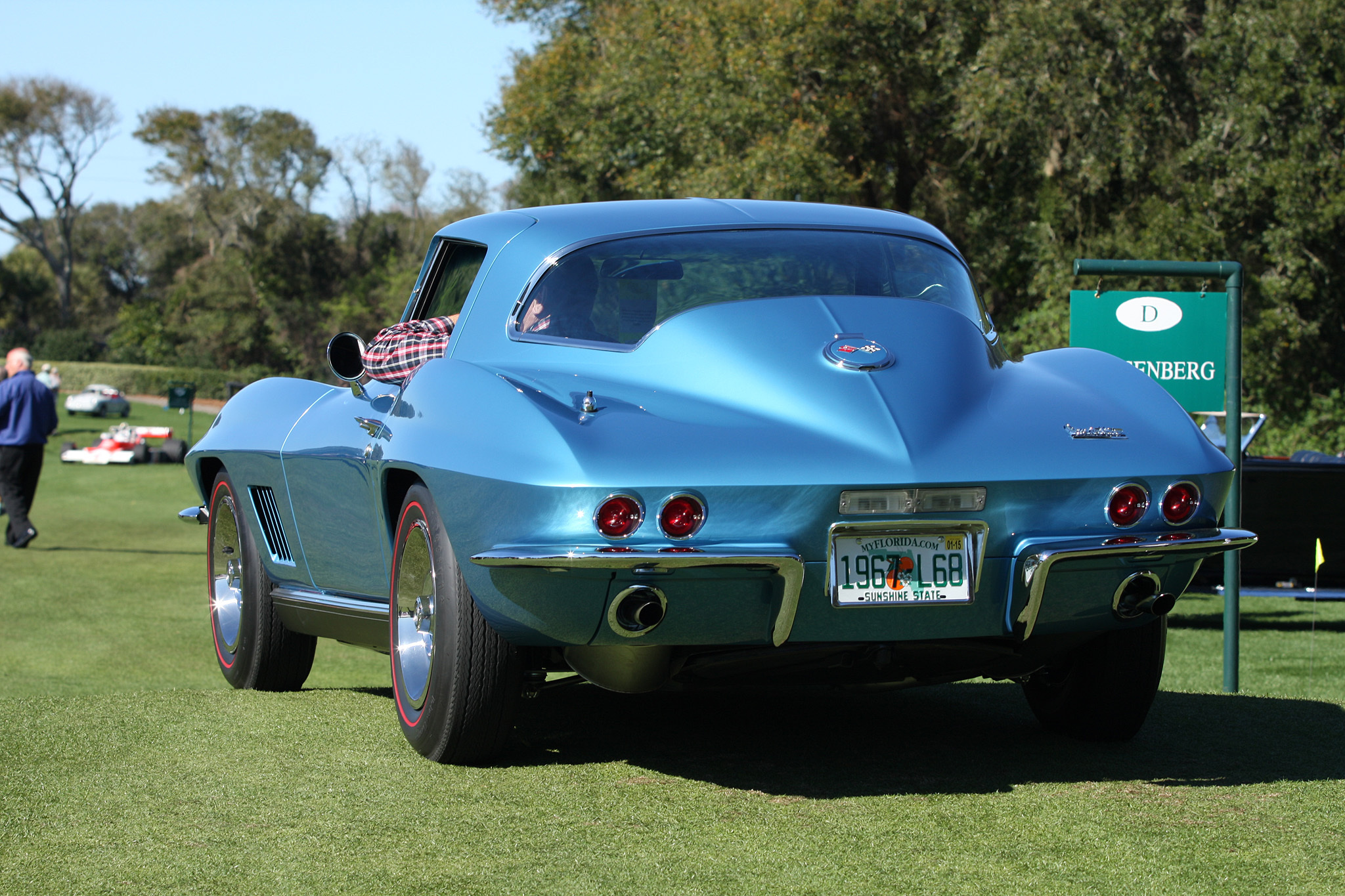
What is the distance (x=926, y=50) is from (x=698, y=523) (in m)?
21.2

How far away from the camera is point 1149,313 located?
688 centimetres

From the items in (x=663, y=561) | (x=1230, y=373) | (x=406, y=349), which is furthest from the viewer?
(x=1230, y=373)

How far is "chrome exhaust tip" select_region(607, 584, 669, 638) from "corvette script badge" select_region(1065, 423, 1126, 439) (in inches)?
48.0

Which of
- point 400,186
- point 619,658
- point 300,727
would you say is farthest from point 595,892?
point 400,186

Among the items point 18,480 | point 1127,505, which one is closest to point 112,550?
point 18,480

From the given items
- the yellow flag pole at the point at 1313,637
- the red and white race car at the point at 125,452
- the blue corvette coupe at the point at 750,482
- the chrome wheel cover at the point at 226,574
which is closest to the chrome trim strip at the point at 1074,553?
the blue corvette coupe at the point at 750,482

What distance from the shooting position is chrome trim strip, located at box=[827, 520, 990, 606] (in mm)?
3518

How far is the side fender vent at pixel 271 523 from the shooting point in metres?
5.62

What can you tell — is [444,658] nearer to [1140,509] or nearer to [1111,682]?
[1140,509]

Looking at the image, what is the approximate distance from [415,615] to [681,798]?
3.47 ft

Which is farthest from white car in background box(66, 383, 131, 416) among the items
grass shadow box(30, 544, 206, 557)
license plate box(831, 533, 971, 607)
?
license plate box(831, 533, 971, 607)

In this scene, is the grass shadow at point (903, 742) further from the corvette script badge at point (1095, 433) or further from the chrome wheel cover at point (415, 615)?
the corvette script badge at point (1095, 433)

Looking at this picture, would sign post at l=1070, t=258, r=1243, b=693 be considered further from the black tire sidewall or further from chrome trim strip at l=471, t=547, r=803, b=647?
the black tire sidewall

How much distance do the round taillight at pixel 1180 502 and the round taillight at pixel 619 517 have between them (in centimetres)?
147
